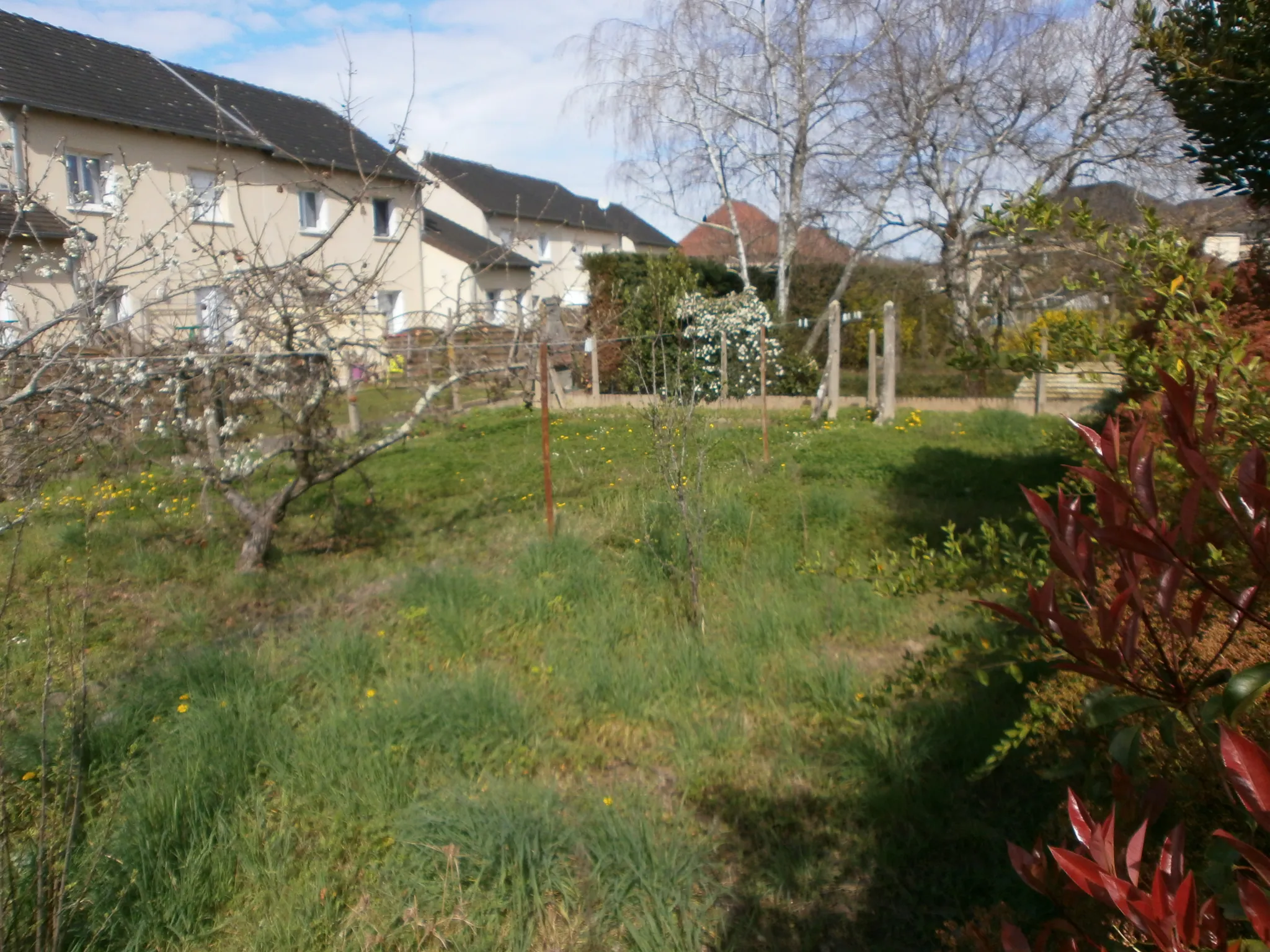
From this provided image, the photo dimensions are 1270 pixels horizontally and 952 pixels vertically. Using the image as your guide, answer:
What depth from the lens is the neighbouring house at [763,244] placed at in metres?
21.6

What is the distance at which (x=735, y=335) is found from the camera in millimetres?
15844

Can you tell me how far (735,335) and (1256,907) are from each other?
49.5 feet

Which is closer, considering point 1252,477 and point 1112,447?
point 1252,477

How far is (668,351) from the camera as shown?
45.8 feet

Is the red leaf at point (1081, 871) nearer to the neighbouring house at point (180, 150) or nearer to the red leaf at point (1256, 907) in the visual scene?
the red leaf at point (1256, 907)

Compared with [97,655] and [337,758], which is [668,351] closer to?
[97,655]

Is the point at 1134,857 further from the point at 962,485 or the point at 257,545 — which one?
the point at 962,485

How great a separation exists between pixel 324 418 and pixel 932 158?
15.7 m

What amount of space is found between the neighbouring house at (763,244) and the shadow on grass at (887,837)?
17.1 meters

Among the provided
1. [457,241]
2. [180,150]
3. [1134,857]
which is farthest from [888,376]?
[457,241]

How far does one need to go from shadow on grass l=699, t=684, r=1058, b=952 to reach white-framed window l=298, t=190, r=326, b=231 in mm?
19370

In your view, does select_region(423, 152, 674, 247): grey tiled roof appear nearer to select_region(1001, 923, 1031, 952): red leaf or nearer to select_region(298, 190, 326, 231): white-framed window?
select_region(298, 190, 326, 231): white-framed window

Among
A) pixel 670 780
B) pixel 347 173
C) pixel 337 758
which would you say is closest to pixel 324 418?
pixel 337 758

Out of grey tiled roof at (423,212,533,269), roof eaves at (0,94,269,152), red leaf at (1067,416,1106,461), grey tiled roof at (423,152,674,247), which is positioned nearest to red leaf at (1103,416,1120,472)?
red leaf at (1067,416,1106,461)
